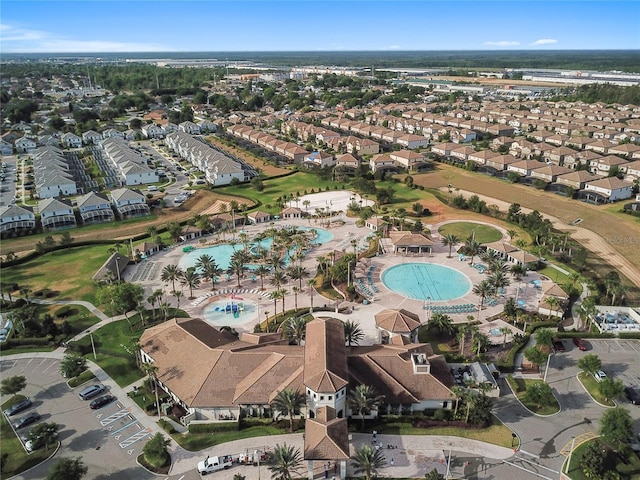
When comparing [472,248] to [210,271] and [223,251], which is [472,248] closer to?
[210,271]

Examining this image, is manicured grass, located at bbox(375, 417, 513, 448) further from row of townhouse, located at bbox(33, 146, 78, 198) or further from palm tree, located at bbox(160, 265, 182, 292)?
row of townhouse, located at bbox(33, 146, 78, 198)

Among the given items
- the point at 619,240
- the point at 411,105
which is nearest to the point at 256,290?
the point at 619,240

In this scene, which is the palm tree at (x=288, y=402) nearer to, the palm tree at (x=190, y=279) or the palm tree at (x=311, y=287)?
the palm tree at (x=311, y=287)

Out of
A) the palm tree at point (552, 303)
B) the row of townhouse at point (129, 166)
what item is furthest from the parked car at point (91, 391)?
the row of townhouse at point (129, 166)

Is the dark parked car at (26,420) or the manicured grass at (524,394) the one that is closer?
the dark parked car at (26,420)

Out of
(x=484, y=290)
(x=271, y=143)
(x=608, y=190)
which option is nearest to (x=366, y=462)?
(x=484, y=290)

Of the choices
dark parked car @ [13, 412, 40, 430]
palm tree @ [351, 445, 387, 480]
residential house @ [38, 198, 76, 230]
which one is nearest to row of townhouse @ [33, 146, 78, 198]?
residential house @ [38, 198, 76, 230]
